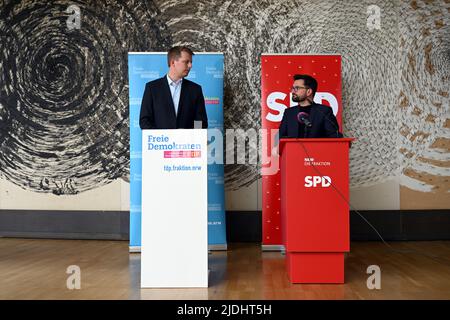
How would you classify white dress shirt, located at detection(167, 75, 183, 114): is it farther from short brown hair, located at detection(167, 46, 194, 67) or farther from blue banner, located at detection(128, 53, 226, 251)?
blue banner, located at detection(128, 53, 226, 251)

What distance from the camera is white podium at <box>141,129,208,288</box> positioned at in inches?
150

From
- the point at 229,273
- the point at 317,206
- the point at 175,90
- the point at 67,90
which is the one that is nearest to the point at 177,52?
the point at 175,90

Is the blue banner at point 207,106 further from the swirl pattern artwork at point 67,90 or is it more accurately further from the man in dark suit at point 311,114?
the man in dark suit at point 311,114

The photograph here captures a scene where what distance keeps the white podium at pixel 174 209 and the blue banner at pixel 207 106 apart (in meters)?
2.07

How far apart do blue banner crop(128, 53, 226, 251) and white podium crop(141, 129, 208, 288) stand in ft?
6.79

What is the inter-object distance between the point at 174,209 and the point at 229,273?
3.16 ft

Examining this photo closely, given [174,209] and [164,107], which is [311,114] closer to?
[164,107]

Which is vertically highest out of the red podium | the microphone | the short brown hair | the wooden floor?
the short brown hair

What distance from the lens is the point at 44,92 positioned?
6902 mm

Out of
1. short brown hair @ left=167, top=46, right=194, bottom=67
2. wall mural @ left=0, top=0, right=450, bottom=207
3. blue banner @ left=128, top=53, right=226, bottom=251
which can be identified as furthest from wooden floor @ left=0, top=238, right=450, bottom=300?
short brown hair @ left=167, top=46, right=194, bottom=67

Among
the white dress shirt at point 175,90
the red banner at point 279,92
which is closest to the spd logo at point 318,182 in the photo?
the white dress shirt at point 175,90

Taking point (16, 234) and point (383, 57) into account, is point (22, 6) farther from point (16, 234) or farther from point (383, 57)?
point (383, 57)

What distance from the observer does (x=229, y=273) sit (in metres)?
4.47
